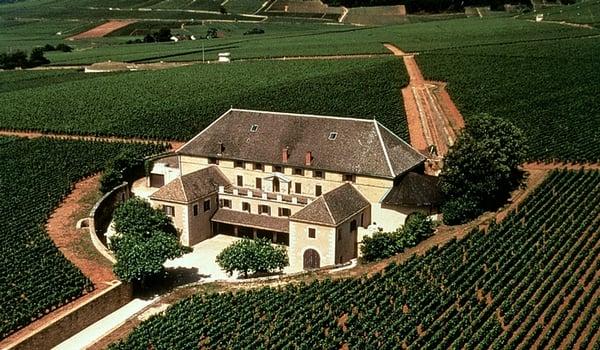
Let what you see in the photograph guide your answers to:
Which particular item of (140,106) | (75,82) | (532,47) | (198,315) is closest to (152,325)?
(198,315)

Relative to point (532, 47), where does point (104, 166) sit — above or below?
below

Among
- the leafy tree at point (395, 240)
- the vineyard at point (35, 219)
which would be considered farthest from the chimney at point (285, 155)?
the vineyard at point (35, 219)

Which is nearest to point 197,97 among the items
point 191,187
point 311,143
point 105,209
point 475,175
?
point 105,209

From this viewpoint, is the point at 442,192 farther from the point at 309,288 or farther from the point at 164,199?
the point at 164,199

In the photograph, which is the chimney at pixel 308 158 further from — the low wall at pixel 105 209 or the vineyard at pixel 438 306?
the low wall at pixel 105 209

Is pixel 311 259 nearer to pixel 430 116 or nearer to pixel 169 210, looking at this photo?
pixel 169 210
